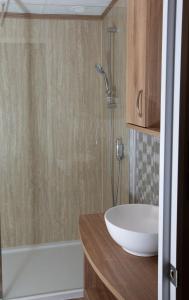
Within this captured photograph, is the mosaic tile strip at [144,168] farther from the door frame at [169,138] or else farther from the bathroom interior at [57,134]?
the door frame at [169,138]

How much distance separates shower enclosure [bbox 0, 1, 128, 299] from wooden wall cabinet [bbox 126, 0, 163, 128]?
96cm

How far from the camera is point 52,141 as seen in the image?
9.50 feet

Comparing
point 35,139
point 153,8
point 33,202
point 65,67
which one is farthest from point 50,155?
point 153,8

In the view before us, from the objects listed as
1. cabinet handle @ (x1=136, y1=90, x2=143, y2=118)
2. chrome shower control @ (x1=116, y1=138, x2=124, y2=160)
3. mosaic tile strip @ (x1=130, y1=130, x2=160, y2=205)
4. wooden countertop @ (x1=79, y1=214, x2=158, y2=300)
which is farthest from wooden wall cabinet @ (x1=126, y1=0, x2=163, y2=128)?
chrome shower control @ (x1=116, y1=138, x2=124, y2=160)

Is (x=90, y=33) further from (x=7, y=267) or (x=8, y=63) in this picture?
(x=7, y=267)

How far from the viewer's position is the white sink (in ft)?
4.61

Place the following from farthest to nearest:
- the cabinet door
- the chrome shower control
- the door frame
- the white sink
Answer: the chrome shower control < the cabinet door < the white sink < the door frame

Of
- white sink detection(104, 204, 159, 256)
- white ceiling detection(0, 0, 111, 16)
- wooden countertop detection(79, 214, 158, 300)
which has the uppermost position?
white ceiling detection(0, 0, 111, 16)

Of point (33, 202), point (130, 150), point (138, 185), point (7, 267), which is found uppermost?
point (130, 150)

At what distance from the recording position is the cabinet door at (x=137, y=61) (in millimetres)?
1526

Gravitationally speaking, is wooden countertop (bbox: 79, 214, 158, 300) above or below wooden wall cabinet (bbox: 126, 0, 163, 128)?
below

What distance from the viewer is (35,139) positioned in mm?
2865

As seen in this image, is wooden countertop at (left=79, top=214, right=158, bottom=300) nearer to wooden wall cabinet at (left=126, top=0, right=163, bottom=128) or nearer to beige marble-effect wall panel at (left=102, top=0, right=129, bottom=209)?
wooden wall cabinet at (left=126, top=0, right=163, bottom=128)

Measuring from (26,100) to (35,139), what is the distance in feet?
1.03
